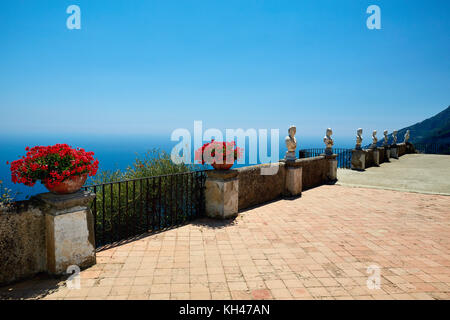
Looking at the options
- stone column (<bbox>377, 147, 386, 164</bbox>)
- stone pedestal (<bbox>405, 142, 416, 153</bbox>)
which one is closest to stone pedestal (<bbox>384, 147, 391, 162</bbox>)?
stone column (<bbox>377, 147, 386, 164</bbox>)

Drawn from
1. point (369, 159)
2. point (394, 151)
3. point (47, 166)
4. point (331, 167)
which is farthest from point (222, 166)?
point (394, 151)

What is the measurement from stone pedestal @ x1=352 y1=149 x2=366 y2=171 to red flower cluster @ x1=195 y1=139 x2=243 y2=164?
432 inches

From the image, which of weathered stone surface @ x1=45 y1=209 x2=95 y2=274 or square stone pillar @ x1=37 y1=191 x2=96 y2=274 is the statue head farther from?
weathered stone surface @ x1=45 y1=209 x2=95 y2=274

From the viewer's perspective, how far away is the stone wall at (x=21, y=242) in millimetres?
3223

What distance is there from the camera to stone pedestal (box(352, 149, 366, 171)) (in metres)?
14.3

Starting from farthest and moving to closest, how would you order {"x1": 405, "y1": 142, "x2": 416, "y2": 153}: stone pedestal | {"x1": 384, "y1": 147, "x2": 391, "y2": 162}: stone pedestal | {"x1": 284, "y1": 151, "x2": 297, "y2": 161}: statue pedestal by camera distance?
{"x1": 405, "y1": 142, "x2": 416, "y2": 153}: stone pedestal → {"x1": 384, "y1": 147, "x2": 391, "y2": 162}: stone pedestal → {"x1": 284, "y1": 151, "x2": 297, "y2": 161}: statue pedestal

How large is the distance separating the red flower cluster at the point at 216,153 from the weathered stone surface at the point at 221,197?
1.54 feet

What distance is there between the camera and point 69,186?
3547 millimetres

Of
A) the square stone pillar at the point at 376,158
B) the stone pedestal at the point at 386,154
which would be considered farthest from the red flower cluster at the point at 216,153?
the stone pedestal at the point at 386,154

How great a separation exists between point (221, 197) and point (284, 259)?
221 centimetres

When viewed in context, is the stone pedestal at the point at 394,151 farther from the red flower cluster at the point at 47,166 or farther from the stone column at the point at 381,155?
the red flower cluster at the point at 47,166

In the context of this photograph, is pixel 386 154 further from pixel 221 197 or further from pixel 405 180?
pixel 221 197
